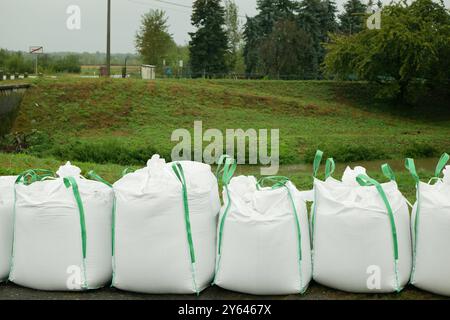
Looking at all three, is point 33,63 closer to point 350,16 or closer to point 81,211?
point 350,16

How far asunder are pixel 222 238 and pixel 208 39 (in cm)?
3514

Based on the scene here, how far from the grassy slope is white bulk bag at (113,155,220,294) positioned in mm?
12022

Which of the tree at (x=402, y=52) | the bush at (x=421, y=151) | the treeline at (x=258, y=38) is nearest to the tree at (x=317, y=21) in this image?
the treeline at (x=258, y=38)

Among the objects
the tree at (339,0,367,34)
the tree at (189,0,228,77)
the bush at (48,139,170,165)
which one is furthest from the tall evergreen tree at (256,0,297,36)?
the bush at (48,139,170,165)

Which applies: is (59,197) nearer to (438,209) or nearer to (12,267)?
(12,267)

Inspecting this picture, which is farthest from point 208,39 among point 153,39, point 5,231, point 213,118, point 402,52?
point 5,231

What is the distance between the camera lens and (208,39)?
37.8 m

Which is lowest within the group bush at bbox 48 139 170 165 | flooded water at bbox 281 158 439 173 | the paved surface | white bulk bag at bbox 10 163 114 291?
flooded water at bbox 281 158 439 173

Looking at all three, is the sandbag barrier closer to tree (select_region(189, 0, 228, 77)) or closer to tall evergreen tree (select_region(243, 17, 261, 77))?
tree (select_region(189, 0, 228, 77))

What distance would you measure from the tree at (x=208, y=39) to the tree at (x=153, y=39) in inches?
79.9

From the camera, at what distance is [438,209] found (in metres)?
3.46

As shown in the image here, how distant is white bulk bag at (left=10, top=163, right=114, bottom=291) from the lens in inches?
139

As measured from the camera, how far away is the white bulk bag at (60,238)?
3525 mm

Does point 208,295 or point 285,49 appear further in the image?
point 285,49
